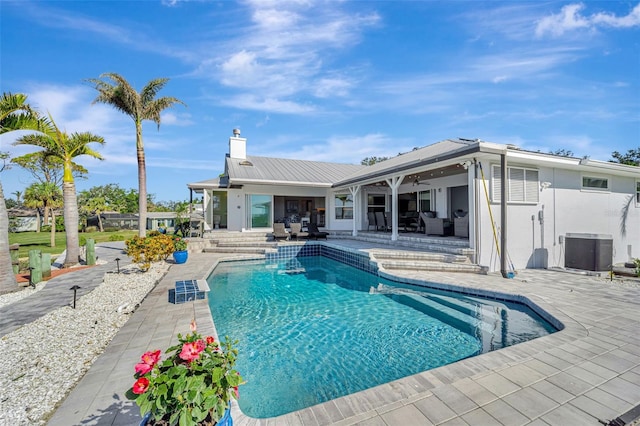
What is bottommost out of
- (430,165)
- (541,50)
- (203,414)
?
(203,414)

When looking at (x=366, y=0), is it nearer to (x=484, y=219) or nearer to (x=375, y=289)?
(x=484, y=219)

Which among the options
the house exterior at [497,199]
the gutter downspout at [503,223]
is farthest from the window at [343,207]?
the gutter downspout at [503,223]

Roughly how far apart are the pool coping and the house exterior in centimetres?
422

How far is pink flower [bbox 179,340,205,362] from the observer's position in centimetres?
161

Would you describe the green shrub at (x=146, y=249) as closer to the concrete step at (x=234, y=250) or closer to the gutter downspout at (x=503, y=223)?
the concrete step at (x=234, y=250)

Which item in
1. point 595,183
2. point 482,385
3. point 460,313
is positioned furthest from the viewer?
point 595,183

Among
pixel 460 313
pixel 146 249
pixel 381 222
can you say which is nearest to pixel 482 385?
pixel 460 313

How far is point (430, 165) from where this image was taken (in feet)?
29.8

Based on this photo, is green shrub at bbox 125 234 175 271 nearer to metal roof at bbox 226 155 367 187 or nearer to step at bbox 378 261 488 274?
metal roof at bbox 226 155 367 187

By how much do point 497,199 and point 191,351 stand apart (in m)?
9.42

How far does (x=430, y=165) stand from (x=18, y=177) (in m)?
39.1

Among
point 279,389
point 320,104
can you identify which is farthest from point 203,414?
point 320,104

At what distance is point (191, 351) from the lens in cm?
163

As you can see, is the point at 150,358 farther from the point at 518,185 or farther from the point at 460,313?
the point at 518,185
